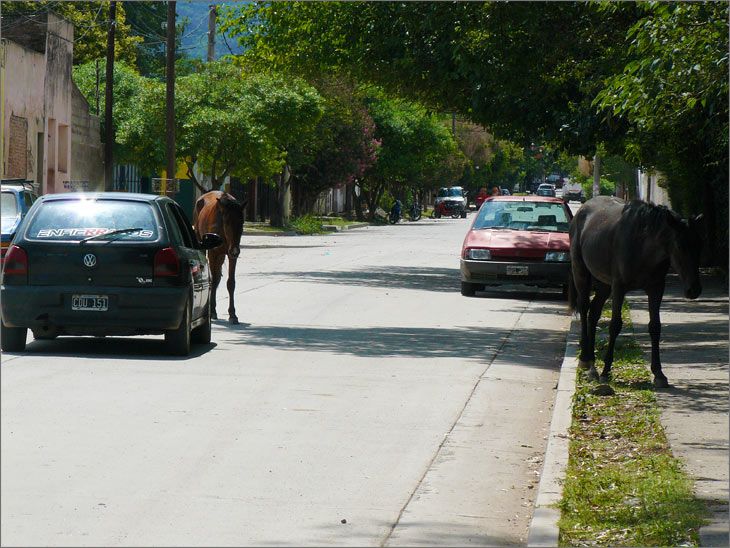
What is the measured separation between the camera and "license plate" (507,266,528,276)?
24.1m

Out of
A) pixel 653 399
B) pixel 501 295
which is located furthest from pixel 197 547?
pixel 501 295

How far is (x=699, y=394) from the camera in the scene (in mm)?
12062

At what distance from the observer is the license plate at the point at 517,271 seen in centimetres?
2408

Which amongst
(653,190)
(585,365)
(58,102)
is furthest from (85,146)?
(585,365)

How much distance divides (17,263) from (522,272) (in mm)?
11847

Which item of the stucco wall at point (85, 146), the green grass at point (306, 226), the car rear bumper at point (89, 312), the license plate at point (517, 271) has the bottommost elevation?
the green grass at point (306, 226)

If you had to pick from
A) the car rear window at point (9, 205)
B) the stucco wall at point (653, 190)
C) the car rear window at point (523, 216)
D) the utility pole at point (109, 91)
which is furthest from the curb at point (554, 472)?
the stucco wall at point (653, 190)

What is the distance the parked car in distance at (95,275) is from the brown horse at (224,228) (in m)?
3.83

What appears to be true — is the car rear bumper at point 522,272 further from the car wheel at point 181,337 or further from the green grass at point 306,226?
the green grass at point 306,226

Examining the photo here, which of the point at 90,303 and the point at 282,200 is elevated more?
the point at 282,200

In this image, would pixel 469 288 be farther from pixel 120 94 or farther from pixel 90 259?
pixel 120 94

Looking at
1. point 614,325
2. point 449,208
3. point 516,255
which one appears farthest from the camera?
point 449,208

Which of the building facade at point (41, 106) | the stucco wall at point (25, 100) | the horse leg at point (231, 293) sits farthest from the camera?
the building facade at point (41, 106)

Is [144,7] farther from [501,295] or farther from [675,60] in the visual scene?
[675,60]
